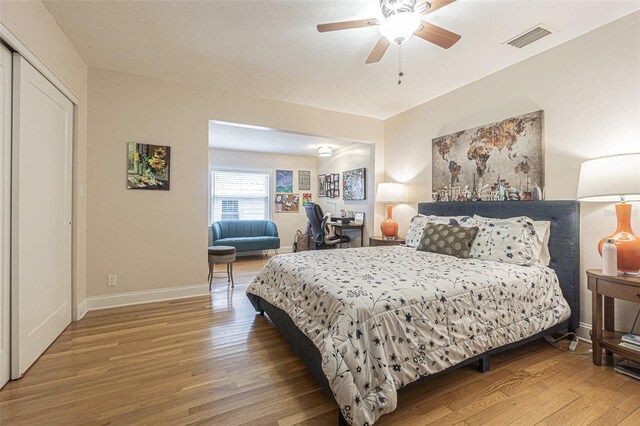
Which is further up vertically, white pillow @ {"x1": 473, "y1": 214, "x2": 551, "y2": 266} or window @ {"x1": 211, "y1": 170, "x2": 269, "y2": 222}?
window @ {"x1": 211, "y1": 170, "x2": 269, "y2": 222}

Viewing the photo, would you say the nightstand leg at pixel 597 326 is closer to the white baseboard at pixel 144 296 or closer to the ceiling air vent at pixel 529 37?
the ceiling air vent at pixel 529 37

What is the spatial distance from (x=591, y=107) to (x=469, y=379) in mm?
2413

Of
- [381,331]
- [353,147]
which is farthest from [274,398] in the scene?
[353,147]

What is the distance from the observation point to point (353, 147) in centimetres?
577

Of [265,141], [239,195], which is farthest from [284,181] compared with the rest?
[265,141]

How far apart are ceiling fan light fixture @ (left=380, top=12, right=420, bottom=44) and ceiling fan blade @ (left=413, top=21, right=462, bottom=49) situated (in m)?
0.18

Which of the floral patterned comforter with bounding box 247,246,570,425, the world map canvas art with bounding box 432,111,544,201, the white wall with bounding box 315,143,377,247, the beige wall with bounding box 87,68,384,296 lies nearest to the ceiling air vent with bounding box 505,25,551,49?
the world map canvas art with bounding box 432,111,544,201

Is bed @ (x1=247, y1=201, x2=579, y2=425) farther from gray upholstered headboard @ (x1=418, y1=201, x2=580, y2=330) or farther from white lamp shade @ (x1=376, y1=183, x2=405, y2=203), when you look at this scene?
white lamp shade @ (x1=376, y1=183, x2=405, y2=203)

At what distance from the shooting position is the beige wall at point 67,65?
1796mm

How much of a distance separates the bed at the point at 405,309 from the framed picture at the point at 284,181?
450 centimetres

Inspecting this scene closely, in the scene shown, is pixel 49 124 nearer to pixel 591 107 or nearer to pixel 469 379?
pixel 469 379

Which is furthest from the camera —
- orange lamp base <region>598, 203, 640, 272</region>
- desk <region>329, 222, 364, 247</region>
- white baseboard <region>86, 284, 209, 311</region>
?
desk <region>329, 222, 364, 247</region>

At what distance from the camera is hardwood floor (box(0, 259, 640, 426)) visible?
1.49 m

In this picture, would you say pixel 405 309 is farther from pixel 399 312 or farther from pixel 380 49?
pixel 380 49
